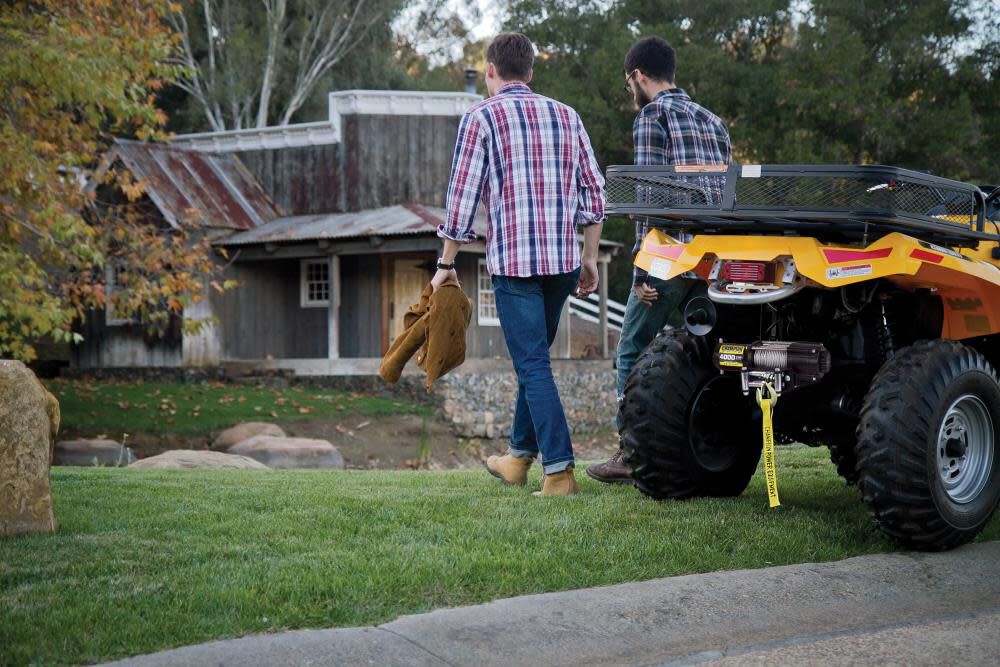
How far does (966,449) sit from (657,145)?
245 centimetres

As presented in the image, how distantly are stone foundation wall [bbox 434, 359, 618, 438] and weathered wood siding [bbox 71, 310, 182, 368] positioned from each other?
6989mm

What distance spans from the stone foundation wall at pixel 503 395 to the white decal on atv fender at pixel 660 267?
17074 millimetres

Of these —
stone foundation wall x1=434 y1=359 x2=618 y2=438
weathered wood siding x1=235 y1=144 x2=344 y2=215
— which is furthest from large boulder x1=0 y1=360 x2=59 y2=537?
weathered wood siding x1=235 y1=144 x2=344 y2=215

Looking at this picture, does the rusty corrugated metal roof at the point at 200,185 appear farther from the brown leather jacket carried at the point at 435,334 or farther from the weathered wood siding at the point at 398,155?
the brown leather jacket carried at the point at 435,334

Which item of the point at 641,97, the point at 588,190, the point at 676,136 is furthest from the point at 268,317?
the point at 588,190

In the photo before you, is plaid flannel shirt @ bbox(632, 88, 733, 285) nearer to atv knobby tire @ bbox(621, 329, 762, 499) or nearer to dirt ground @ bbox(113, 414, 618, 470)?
atv knobby tire @ bbox(621, 329, 762, 499)

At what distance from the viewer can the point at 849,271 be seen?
5.32m

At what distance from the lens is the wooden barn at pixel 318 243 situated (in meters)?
26.1

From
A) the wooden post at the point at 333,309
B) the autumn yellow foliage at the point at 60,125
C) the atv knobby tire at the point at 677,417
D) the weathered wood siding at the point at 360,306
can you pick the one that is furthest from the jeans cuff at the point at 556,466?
the weathered wood siding at the point at 360,306

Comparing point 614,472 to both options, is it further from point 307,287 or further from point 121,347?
point 121,347

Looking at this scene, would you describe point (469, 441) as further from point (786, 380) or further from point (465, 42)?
point (465, 42)

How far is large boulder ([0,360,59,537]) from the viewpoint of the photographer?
212 inches

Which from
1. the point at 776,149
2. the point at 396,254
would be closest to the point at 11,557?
the point at 396,254

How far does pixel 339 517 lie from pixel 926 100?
27913mm
